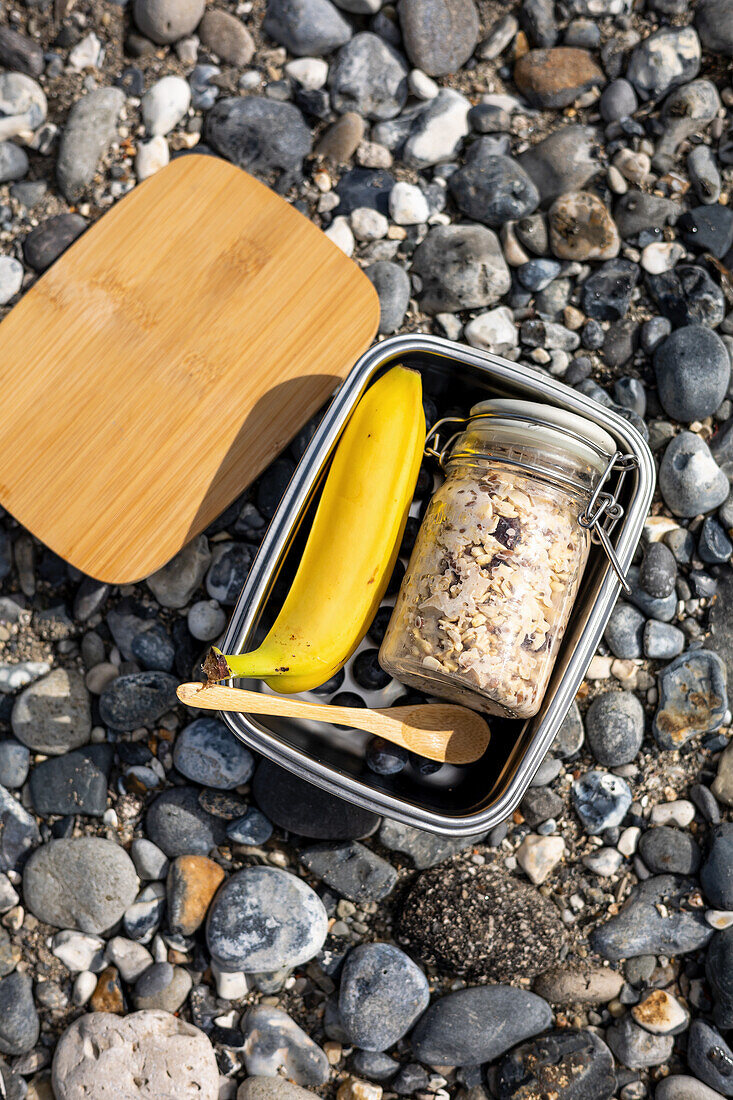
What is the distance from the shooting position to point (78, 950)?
1.18m

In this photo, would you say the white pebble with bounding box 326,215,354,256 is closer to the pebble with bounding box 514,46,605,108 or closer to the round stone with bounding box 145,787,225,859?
the pebble with bounding box 514,46,605,108

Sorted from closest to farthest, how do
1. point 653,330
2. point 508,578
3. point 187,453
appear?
point 508,578 → point 187,453 → point 653,330

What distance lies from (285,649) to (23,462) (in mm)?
511

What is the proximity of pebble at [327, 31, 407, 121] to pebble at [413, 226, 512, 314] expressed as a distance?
0.25 meters

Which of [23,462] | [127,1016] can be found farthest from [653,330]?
[127,1016]

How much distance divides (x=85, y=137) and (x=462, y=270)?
650mm

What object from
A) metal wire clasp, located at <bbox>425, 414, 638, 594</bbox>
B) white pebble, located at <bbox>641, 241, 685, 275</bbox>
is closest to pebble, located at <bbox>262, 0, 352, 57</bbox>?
white pebble, located at <bbox>641, 241, 685, 275</bbox>

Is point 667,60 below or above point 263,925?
above

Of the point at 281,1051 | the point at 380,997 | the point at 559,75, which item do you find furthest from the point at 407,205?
the point at 281,1051

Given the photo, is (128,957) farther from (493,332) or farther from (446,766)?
(493,332)

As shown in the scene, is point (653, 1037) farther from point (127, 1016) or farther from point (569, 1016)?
point (127, 1016)

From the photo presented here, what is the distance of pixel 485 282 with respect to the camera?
48.0 inches

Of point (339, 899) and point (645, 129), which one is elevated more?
point (645, 129)

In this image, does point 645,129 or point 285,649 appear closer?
point 285,649
